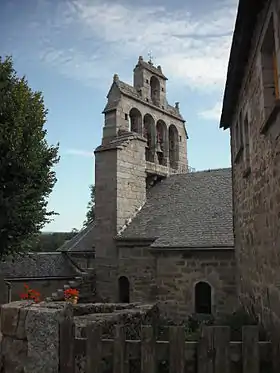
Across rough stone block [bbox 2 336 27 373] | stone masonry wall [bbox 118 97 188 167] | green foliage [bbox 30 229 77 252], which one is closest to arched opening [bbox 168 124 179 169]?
stone masonry wall [bbox 118 97 188 167]

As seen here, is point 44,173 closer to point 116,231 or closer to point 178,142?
point 116,231

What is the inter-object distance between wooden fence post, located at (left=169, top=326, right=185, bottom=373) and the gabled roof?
3869mm

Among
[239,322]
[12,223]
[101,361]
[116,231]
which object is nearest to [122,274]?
[116,231]

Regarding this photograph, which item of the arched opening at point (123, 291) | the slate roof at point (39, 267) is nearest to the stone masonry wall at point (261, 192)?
the arched opening at point (123, 291)

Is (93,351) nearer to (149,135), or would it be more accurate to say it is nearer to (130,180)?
(130,180)

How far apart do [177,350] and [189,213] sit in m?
12.7

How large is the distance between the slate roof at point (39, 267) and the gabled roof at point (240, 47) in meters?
13.4

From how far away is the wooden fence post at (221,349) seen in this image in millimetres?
3395

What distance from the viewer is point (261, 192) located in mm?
6047

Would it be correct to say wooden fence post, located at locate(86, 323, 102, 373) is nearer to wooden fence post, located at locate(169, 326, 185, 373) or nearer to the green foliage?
wooden fence post, located at locate(169, 326, 185, 373)

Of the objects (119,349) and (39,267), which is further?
(39,267)

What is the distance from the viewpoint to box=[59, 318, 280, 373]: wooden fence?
3396 mm

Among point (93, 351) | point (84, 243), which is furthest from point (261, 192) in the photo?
point (84, 243)

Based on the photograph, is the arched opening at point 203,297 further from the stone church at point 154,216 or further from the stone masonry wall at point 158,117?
the stone masonry wall at point 158,117
